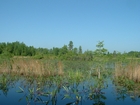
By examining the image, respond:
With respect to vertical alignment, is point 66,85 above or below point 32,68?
below

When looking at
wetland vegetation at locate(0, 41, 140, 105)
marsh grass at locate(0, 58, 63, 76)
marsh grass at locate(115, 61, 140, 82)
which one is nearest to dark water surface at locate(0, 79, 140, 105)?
wetland vegetation at locate(0, 41, 140, 105)

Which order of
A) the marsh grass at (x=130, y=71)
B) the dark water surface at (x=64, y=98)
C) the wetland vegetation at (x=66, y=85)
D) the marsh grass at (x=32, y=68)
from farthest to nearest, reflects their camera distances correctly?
the marsh grass at (x=32, y=68) → the marsh grass at (x=130, y=71) → the wetland vegetation at (x=66, y=85) → the dark water surface at (x=64, y=98)

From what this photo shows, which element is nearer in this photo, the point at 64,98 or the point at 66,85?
the point at 64,98

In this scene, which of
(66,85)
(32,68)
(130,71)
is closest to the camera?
(66,85)

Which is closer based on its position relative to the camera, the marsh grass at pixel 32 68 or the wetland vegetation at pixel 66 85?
the wetland vegetation at pixel 66 85

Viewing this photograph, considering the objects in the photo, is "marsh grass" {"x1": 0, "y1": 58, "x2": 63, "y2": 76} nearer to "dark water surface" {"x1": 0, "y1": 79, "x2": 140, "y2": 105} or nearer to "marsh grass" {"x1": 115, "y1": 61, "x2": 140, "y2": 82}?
"dark water surface" {"x1": 0, "y1": 79, "x2": 140, "y2": 105}

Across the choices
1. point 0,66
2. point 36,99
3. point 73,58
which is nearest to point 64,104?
point 36,99

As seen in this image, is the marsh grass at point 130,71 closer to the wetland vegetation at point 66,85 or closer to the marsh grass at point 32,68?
the wetland vegetation at point 66,85

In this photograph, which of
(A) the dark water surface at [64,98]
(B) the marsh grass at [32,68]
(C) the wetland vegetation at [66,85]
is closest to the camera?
(A) the dark water surface at [64,98]

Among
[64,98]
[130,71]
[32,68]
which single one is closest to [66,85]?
[64,98]

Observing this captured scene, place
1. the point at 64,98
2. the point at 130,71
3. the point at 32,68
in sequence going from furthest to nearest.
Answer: the point at 32,68
the point at 130,71
the point at 64,98

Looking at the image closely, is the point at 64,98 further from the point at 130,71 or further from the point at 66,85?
the point at 130,71

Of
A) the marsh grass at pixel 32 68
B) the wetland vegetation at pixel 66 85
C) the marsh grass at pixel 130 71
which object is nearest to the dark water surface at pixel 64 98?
the wetland vegetation at pixel 66 85

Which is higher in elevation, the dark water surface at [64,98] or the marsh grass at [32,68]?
the marsh grass at [32,68]
